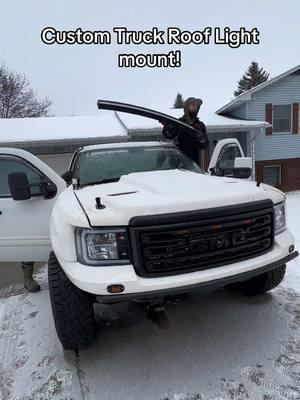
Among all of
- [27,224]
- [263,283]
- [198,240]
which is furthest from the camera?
[27,224]

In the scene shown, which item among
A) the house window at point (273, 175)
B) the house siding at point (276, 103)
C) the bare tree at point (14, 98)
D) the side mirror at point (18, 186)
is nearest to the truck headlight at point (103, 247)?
the side mirror at point (18, 186)

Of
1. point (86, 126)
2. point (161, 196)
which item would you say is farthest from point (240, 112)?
point (161, 196)

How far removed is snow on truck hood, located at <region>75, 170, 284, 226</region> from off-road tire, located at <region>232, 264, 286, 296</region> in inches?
33.5

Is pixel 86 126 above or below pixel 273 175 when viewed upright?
above

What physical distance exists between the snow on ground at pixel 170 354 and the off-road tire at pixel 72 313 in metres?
0.30

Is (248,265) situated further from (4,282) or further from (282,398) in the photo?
(4,282)

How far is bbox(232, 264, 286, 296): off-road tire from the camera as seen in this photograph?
11.2ft

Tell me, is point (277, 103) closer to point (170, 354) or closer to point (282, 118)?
point (282, 118)

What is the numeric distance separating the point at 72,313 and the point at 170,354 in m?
0.85

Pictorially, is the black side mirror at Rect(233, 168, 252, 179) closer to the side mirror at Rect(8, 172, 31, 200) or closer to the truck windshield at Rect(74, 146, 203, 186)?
the truck windshield at Rect(74, 146, 203, 186)

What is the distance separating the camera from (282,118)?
16172 mm

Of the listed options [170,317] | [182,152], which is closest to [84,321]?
[170,317]

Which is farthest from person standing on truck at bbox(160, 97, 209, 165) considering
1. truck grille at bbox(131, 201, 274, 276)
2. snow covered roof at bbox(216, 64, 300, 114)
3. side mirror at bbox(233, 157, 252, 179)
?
snow covered roof at bbox(216, 64, 300, 114)

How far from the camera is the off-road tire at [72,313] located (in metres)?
2.58
